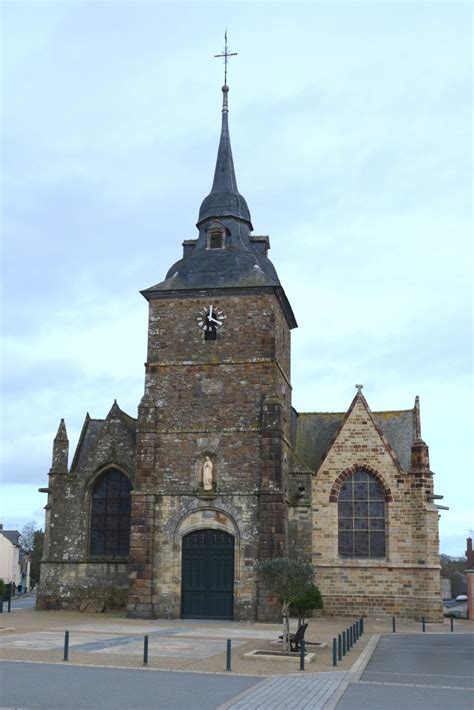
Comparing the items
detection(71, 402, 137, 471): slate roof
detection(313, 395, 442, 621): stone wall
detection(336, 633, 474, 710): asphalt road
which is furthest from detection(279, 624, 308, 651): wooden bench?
detection(71, 402, 137, 471): slate roof

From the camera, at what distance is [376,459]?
3331 centimetres

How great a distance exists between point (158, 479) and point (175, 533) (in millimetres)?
2126

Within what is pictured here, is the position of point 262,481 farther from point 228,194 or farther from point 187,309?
point 228,194

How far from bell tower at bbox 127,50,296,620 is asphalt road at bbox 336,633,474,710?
7.67m

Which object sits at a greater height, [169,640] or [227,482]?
[227,482]

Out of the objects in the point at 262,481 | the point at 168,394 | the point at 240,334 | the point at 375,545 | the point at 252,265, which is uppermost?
the point at 252,265

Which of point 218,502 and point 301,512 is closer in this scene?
point 218,502

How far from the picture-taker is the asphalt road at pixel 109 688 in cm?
1194

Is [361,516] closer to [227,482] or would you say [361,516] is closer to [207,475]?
[227,482]

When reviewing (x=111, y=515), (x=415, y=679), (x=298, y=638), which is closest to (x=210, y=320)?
(x=111, y=515)

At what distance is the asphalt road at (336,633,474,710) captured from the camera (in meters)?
12.6

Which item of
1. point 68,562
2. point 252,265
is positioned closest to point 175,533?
point 68,562

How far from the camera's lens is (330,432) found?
120ft

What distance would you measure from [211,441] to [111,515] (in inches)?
263
